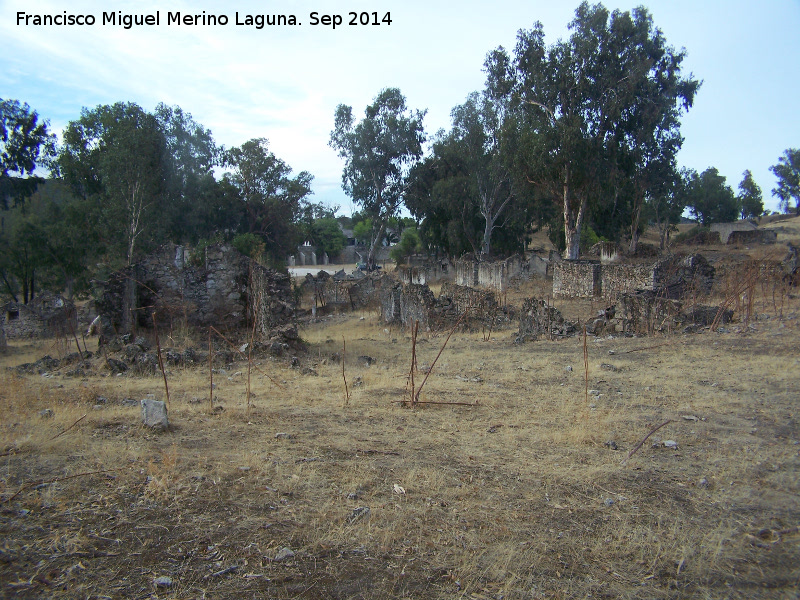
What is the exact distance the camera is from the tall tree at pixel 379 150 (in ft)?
136

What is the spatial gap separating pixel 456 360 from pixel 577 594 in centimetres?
878

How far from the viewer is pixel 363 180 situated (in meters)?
42.5

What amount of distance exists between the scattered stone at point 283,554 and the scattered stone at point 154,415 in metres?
3.05

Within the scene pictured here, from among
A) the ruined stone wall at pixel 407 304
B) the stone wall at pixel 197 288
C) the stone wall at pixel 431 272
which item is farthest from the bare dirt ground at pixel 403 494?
the stone wall at pixel 431 272

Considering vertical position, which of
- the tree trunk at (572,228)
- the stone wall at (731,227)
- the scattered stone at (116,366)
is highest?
the stone wall at (731,227)

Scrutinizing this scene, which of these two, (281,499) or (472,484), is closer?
(281,499)

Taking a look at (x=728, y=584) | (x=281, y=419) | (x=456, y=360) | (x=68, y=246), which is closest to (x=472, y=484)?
(x=728, y=584)

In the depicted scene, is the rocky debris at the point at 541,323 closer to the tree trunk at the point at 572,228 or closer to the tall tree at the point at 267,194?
the tree trunk at the point at 572,228

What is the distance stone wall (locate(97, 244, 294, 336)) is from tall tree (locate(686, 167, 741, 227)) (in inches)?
2087

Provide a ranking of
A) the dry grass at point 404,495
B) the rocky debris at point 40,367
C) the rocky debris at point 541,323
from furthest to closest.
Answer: the rocky debris at point 541,323 < the rocky debris at point 40,367 < the dry grass at point 404,495

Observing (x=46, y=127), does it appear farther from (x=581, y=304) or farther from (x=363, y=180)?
(x=581, y=304)

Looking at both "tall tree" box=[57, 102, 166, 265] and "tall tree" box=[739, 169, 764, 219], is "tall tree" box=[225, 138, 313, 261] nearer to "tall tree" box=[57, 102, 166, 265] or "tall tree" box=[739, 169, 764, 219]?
"tall tree" box=[57, 102, 166, 265]

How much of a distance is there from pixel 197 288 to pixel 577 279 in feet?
58.4

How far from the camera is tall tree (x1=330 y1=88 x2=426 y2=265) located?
41.6 meters
